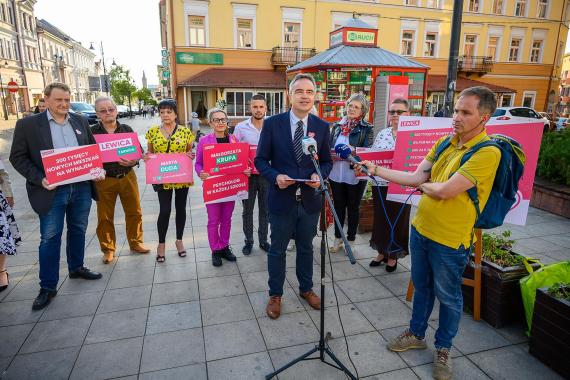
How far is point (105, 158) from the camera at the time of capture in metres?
4.05

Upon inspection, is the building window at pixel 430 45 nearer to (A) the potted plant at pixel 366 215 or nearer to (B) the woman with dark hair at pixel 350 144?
(A) the potted plant at pixel 366 215

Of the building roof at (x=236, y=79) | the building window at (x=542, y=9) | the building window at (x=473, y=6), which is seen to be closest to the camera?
the building roof at (x=236, y=79)

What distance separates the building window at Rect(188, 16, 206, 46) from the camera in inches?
822

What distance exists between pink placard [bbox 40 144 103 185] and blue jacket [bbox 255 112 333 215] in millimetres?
1885

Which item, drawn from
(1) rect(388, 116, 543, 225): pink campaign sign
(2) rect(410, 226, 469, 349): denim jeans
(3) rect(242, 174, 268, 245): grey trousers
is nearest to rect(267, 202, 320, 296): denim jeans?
(2) rect(410, 226, 469, 349): denim jeans

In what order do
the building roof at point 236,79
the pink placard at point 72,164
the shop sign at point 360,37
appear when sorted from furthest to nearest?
the building roof at point 236,79 < the shop sign at point 360,37 < the pink placard at point 72,164

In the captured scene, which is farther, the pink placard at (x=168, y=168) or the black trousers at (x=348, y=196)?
the black trousers at (x=348, y=196)

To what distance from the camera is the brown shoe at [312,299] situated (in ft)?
11.2

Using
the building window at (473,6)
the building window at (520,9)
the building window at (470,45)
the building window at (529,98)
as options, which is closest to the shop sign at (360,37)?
the building window at (470,45)

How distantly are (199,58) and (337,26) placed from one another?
9497mm

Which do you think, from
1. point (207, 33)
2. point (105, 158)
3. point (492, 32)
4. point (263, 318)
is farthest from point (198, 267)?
point (492, 32)

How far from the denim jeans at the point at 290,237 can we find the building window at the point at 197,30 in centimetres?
2097

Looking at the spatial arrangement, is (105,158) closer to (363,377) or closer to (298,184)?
(298,184)

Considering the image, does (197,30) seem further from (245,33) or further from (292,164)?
(292,164)
